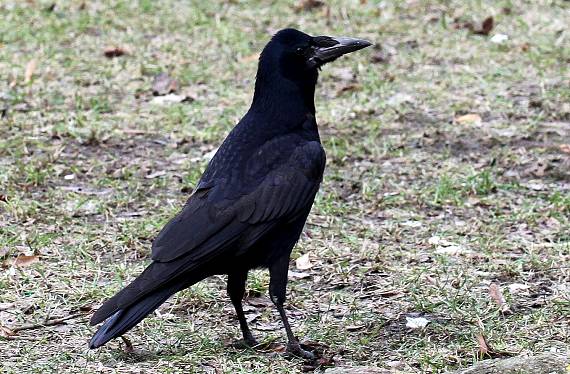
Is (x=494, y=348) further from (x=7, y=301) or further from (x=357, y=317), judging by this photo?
(x=7, y=301)

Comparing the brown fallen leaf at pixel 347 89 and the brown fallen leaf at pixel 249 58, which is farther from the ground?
the brown fallen leaf at pixel 249 58

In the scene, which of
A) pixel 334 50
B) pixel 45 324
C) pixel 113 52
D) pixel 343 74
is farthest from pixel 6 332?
pixel 113 52

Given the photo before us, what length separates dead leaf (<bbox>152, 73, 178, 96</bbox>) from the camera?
27.9 ft

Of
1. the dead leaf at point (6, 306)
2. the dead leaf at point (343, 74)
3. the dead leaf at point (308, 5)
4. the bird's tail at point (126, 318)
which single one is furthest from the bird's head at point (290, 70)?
the dead leaf at point (308, 5)

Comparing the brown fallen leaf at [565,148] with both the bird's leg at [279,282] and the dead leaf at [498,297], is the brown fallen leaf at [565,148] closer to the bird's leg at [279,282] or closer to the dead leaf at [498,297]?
the dead leaf at [498,297]

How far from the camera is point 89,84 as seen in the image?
8.70 metres

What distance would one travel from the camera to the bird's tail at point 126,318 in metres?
4.23

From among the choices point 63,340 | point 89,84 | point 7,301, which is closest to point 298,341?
point 63,340

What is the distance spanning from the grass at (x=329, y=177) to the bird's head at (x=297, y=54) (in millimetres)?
1127

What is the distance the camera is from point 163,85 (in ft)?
28.2

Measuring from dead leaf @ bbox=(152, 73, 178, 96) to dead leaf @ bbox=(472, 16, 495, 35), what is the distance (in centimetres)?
288

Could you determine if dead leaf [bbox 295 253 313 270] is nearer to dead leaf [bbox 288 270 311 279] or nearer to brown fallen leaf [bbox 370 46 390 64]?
dead leaf [bbox 288 270 311 279]

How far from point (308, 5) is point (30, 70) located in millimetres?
2997

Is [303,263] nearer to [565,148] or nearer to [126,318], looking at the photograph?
[126,318]
